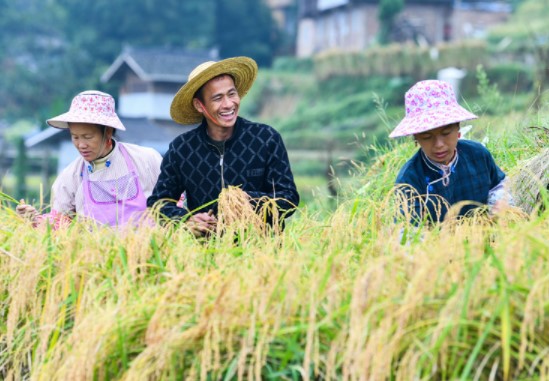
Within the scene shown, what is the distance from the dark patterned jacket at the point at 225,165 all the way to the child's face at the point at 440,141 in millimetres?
666

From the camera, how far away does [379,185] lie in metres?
4.59

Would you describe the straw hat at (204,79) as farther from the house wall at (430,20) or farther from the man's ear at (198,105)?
the house wall at (430,20)

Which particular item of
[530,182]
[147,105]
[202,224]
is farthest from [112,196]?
[147,105]

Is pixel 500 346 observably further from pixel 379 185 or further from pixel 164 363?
pixel 379 185

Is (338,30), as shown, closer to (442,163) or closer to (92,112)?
(92,112)

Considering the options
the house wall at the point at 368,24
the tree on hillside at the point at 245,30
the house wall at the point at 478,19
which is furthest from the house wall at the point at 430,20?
the tree on hillside at the point at 245,30

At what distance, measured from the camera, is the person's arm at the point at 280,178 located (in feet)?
12.7

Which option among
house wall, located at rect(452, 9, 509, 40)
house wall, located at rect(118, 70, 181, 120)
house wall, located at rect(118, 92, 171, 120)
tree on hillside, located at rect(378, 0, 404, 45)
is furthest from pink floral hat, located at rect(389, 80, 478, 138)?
house wall, located at rect(452, 9, 509, 40)

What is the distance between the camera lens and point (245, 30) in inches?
1859

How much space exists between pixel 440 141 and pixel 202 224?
85 centimetres

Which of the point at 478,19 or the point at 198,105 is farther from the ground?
the point at 478,19

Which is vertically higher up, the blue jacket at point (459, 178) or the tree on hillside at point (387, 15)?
the tree on hillside at point (387, 15)

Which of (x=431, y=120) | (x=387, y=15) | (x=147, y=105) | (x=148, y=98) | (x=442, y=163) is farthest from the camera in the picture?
(x=387, y=15)

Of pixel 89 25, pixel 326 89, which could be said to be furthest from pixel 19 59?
pixel 326 89
